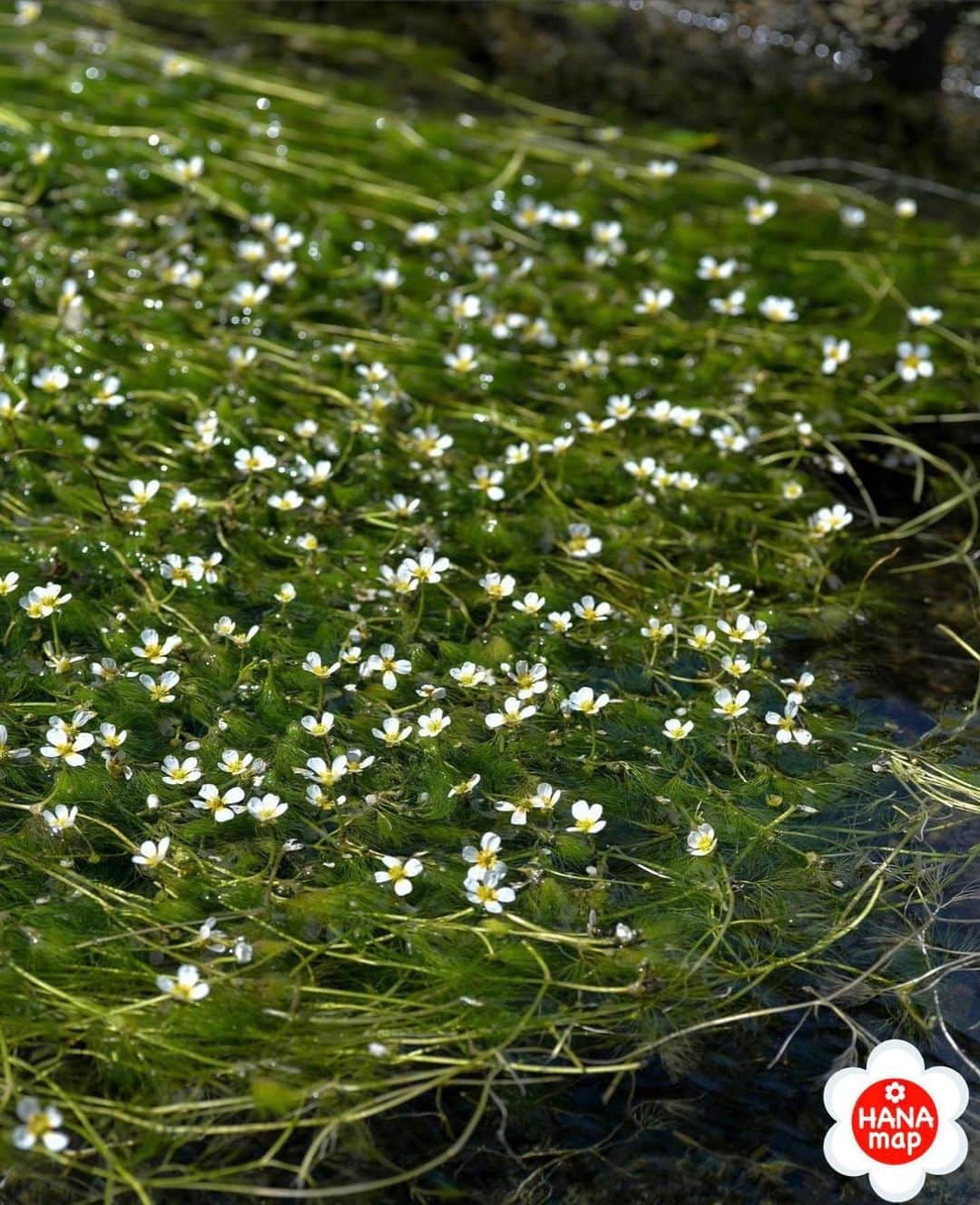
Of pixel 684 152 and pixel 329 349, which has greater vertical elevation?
pixel 684 152

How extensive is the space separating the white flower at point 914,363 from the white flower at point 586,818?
7.28ft

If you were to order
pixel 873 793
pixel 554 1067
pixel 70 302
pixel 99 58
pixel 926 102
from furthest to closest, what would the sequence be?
1. pixel 926 102
2. pixel 99 58
3. pixel 70 302
4. pixel 873 793
5. pixel 554 1067

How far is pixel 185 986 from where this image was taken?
2.59 m

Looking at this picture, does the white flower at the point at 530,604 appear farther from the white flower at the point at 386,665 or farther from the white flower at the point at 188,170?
the white flower at the point at 188,170

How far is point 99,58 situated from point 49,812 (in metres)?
3.82

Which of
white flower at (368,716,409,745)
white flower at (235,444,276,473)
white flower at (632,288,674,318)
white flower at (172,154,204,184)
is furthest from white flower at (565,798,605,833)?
white flower at (172,154,204,184)

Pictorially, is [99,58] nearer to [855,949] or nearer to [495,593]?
Result: [495,593]

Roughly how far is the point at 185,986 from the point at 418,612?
1216mm

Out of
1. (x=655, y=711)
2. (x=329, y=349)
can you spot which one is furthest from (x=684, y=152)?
(x=655, y=711)

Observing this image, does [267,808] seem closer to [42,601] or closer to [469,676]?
[469,676]

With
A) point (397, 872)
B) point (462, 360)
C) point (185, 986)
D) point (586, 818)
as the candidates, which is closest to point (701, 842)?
point (586, 818)

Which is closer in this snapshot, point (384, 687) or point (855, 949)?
point (855, 949)

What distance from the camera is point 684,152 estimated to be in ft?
18.4

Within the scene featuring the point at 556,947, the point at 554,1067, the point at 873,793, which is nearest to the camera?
the point at 554,1067
